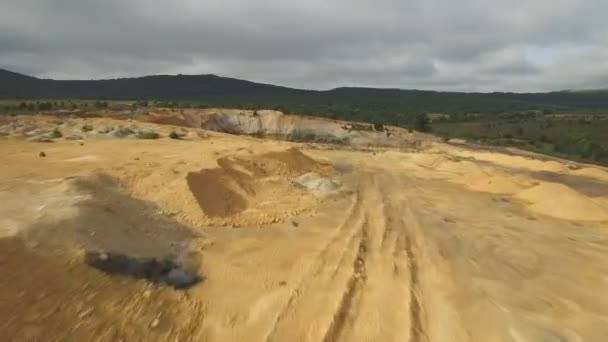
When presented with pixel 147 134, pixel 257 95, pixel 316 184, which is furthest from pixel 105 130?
pixel 257 95

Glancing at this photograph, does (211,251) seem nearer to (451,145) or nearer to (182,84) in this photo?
(451,145)

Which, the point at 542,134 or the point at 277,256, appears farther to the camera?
the point at 542,134

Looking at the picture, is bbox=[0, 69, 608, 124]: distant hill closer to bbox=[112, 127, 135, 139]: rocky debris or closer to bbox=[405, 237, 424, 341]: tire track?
bbox=[112, 127, 135, 139]: rocky debris

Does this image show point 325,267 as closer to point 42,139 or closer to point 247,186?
point 247,186

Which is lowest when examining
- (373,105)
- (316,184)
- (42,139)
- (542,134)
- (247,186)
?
(542,134)

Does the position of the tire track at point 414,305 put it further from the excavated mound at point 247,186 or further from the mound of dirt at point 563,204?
the mound of dirt at point 563,204

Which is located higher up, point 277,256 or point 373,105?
point 277,256
